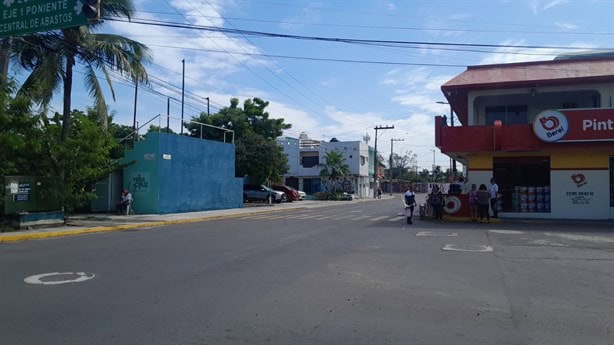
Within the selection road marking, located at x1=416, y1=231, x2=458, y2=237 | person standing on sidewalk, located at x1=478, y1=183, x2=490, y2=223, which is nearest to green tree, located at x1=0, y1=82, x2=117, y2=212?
road marking, located at x1=416, y1=231, x2=458, y2=237

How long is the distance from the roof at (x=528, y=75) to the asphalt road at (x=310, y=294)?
12.0m

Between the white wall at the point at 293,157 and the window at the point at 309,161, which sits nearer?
the window at the point at 309,161

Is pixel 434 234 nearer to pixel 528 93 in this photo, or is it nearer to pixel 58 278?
pixel 58 278

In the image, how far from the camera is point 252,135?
4284 centimetres

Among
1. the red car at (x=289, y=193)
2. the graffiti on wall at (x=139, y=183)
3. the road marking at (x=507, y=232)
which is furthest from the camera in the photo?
the red car at (x=289, y=193)

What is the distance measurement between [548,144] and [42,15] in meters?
19.9

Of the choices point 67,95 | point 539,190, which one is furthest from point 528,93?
point 67,95

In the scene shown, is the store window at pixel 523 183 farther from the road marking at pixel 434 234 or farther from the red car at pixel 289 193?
the red car at pixel 289 193

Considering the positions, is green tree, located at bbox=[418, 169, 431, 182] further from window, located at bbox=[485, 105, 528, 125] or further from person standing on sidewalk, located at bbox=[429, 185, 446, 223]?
person standing on sidewalk, located at bbox=[429, 185, 446, 223]

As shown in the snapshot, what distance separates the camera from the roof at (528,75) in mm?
23609

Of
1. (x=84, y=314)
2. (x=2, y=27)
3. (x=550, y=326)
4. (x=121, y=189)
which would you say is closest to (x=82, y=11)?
(x=2, y=27)

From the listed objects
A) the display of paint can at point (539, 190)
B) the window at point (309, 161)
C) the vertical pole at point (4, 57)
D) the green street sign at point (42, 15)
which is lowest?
the display of paint can at point (539, 190)

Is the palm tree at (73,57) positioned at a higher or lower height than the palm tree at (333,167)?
higher

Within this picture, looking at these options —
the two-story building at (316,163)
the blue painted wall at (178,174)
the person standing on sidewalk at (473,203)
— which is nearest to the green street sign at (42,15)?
the blue painted wall at (178,174)
